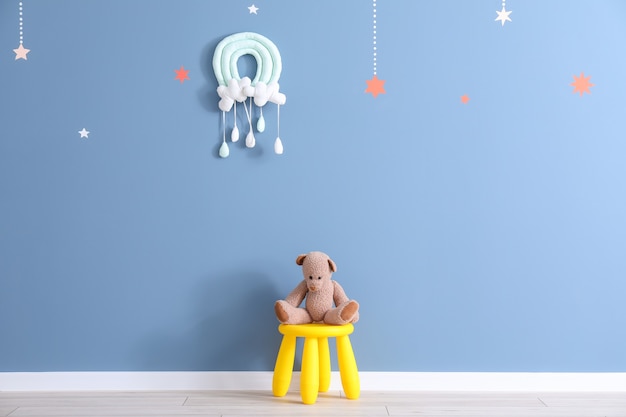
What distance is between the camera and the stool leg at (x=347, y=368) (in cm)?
216

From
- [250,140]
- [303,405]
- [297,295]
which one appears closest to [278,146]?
[250,140]

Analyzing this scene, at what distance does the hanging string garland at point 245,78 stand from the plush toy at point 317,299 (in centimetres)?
43

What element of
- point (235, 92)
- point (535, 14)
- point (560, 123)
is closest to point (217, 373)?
point (235, 92)

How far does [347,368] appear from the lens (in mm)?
2162

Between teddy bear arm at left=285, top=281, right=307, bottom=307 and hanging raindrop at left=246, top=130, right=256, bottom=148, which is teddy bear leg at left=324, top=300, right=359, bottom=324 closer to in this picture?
Answer: teddy bear arm at left=285, top=281, right=307, bottom=307

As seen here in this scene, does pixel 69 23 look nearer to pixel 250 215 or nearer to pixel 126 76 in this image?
pixel 126 76

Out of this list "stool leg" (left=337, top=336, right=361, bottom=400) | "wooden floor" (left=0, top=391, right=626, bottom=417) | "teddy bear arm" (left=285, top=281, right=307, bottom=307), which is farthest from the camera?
"teddy bear arm" (left=285, top=281, right=307, bottom=307)

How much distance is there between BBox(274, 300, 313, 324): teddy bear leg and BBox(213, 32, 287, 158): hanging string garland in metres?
0.55

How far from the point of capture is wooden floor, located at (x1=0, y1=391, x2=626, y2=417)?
2055 millimetres

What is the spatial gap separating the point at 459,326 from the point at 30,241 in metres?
1.59

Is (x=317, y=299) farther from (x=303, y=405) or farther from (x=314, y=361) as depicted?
(x=303, y=405)

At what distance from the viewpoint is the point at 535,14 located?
237cm

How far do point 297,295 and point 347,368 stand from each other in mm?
303

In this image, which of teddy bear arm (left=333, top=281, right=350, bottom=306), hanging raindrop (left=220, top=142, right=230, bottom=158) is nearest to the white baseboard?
teddy bear arm (left=333, top=281, right=350, bottom=306)
